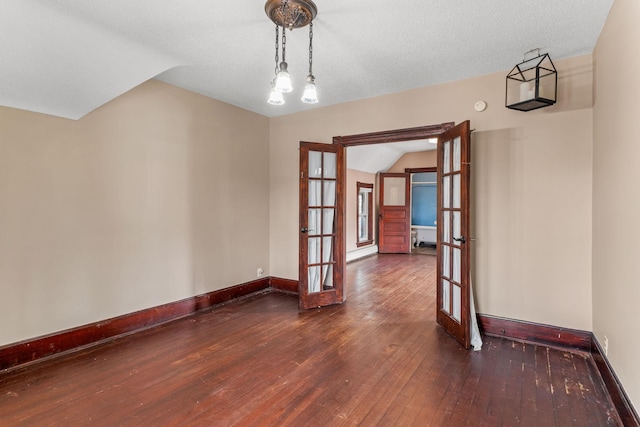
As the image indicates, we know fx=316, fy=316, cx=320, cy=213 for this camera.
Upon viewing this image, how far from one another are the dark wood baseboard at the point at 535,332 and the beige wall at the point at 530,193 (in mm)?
60

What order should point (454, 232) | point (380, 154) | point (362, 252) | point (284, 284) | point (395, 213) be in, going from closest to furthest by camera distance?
point (454, 232) → point (284, 284) → point (380, 154) → point (362, 252) → point (395, 213)

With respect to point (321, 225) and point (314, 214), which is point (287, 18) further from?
point (321, 225)

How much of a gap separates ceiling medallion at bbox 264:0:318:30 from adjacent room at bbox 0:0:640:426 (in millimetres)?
14

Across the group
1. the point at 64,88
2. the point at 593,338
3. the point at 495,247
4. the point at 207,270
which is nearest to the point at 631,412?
the point at 593,338

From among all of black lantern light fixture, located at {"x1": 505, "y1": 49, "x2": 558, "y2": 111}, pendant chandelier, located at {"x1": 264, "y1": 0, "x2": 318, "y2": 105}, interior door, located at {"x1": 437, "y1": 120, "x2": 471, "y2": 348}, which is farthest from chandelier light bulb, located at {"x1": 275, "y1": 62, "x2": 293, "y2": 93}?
black lantern light fixture, located at {"x1": 505, "y1": 49, "x2": 558, "y2": 111}

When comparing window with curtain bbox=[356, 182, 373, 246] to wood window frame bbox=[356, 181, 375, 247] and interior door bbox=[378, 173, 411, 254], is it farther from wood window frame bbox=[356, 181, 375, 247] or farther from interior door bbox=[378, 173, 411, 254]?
interior door bbox=[378, 173, 411, 254]

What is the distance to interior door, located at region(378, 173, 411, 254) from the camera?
8352 millimetres

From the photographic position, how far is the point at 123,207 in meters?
3.18

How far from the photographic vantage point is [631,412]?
70.0 inches

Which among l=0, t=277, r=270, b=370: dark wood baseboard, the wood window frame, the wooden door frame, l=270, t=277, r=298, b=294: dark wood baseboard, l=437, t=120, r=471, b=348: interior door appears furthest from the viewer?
the wood window frame

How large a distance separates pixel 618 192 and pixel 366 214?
Result: 248 inches

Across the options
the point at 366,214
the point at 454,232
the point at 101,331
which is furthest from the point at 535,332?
the point at 366,214

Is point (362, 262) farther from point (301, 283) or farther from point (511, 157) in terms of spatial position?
point (511, 157)

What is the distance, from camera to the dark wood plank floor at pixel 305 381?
1.96 meters
